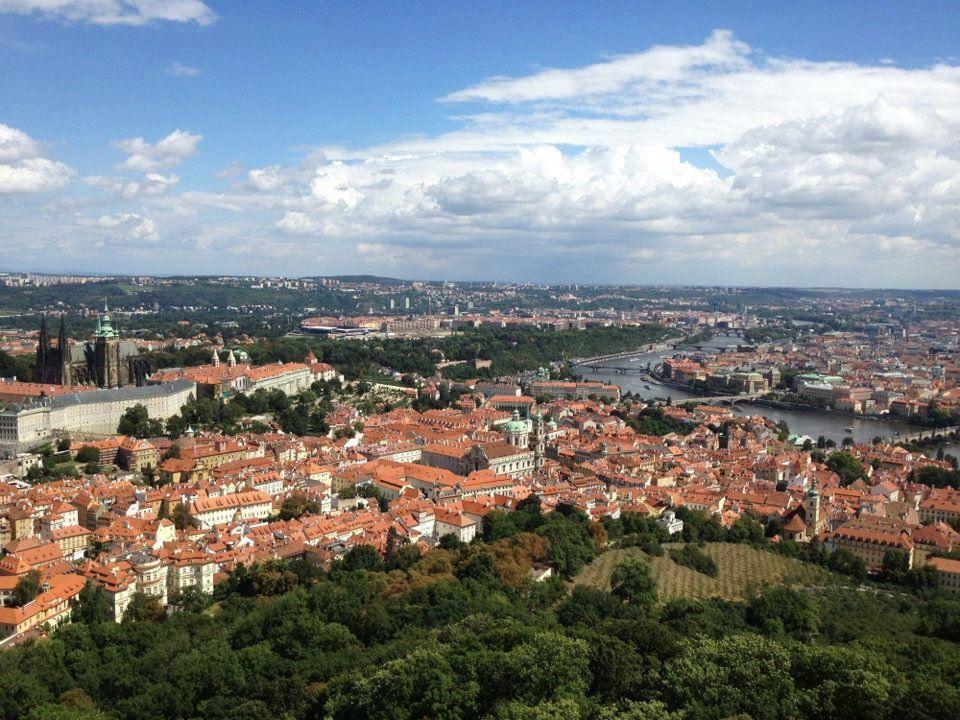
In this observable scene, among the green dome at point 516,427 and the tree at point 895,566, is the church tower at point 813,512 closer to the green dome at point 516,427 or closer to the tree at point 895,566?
the tree at point 895,566

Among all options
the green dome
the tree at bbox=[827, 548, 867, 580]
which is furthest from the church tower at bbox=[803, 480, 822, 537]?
the green dome

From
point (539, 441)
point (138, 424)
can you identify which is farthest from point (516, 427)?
point (138, 424)

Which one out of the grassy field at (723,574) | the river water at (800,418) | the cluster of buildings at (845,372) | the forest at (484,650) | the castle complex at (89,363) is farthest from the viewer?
the cluster of buildings at (845,372)

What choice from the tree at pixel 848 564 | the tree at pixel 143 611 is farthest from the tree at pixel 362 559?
the tree at pixel 848 564

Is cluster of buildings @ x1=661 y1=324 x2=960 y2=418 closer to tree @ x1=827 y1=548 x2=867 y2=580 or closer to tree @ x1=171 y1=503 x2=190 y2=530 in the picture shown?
tree @ x1=827 y1=548 x2=867 y2=580

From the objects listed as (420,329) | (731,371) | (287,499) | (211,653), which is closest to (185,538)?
(287,499)

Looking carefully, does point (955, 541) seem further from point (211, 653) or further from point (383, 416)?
point (383, 416)
